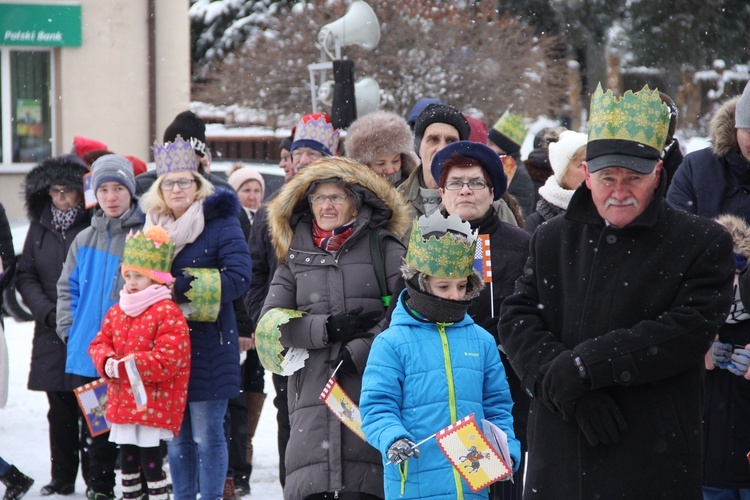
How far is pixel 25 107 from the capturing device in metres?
20.2

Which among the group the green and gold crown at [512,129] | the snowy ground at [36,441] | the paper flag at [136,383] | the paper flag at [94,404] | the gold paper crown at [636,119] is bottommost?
the snowy ground at [36,441]

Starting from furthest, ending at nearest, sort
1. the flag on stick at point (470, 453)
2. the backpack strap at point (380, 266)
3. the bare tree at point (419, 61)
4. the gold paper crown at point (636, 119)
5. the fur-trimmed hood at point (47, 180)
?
1. the bare tree at point (419, 61)
2. the fur-trimmed hood at point (47, 180)
3. the backpack strap at point (380, 266)
4. the flag on stick at point (470, 453)
5. the gold paper crown at point (636, 119)

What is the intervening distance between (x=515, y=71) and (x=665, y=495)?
63.5 ft

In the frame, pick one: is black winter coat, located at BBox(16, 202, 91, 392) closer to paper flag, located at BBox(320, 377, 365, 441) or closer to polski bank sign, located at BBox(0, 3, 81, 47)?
paper flag, located at BBox(320, 377, 365, 441)

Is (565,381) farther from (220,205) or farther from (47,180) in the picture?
(47,180)

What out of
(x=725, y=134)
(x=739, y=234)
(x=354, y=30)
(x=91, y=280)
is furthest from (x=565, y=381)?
(x=354, y=30)

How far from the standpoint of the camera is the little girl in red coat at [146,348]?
5.71 metres

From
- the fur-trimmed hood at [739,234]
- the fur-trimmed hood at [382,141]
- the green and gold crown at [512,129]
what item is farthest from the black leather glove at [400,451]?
the green and gold crown at [512,129]

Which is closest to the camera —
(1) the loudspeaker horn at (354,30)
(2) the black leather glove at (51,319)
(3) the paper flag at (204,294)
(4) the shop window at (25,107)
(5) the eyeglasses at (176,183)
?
(3) the paper flag at (204,294)

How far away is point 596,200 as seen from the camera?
3.53 metres

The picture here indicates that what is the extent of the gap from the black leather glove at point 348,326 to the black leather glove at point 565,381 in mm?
1407

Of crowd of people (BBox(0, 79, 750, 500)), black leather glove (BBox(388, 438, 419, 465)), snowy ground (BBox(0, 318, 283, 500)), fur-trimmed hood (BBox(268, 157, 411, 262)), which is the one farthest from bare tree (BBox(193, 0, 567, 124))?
black leather glove (BBox(388, 438, 419, 465))

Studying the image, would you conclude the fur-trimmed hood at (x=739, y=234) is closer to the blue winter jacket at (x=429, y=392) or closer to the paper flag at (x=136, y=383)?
the blue winter jacket at (x=429, y=392)

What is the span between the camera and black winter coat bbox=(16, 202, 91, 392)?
6.91 metres
